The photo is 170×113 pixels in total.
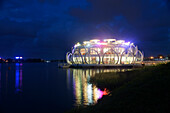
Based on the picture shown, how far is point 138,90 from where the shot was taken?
963 centimetres

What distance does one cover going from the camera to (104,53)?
249ft

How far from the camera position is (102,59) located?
3041 inches

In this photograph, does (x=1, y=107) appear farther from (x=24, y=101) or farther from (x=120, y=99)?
(x=120, y=99)

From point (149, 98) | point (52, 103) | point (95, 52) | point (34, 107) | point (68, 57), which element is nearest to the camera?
point (149, 98)

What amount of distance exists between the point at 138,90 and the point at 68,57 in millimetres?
82654

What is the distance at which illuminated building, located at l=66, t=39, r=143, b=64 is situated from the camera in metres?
79.1

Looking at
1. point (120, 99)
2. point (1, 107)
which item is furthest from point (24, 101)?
point (120, 99)

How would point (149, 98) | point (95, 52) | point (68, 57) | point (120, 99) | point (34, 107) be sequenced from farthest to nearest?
point (68, 57)
point (95, 52)
point (34, 107)
point (120, 99)
point (149, 98)

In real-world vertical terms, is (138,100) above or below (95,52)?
below

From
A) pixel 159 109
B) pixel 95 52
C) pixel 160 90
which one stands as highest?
pixel 95 52

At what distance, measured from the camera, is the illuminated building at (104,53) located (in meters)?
79.1

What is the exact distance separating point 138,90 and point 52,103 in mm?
10503

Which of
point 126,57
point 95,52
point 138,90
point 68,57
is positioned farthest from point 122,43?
point 138,90

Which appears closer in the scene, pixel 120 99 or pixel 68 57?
pixel 120 99
